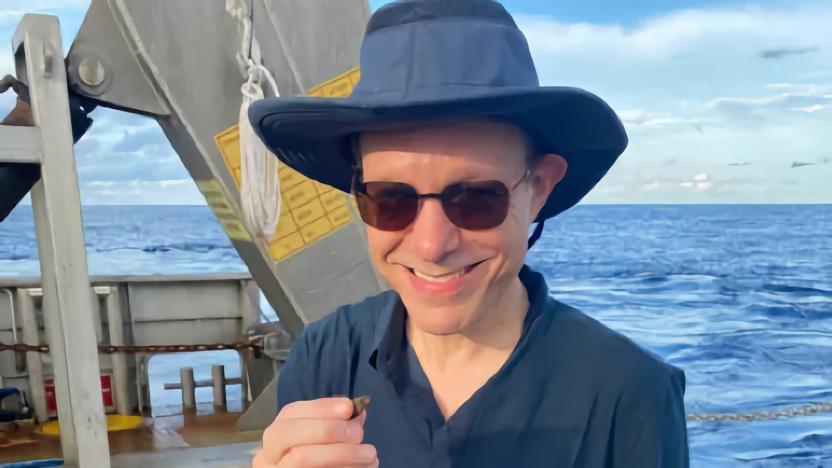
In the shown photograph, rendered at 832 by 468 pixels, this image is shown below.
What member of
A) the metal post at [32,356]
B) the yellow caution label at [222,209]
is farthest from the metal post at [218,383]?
the yellow caution label at [222,209]

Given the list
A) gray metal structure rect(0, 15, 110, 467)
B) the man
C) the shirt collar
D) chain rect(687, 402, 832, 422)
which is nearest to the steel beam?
gray metal structure rect(0, 15, 110, 467)

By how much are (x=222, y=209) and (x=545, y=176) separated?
5.25 ft

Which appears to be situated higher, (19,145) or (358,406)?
(19,145)

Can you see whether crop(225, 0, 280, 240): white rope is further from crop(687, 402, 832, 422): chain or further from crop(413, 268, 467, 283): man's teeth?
crop(687, 402, 832, 422): chain

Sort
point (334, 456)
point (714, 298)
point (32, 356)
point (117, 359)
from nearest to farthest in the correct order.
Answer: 1. point (334, 456)
2. point (32, 356)
3. point (117, 359)
4. point (714, 298)

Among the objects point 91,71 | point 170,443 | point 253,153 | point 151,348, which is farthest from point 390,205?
point 151,348

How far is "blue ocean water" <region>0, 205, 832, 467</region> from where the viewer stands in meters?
4.68

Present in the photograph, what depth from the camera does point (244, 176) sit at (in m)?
2.08

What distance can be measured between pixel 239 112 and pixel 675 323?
278 inches

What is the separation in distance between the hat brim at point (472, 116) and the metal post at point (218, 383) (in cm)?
251

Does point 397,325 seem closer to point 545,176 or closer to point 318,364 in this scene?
point 318,364

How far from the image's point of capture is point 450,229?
2.33 feet

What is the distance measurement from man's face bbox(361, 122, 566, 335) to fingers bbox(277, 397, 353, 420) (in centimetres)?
15

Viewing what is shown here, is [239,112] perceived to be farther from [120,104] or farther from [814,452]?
[814,452]
